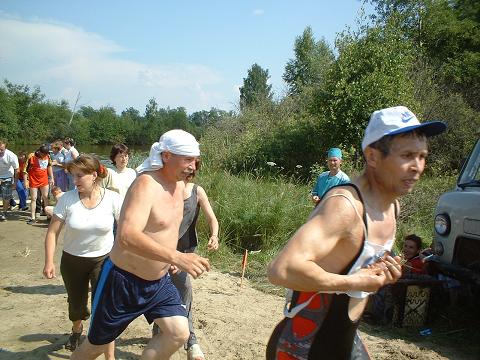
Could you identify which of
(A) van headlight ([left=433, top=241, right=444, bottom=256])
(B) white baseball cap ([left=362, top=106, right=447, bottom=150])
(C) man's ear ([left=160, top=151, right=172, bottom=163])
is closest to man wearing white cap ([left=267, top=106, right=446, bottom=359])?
(B) white baseball cap ([left=362, top=106, right=447, bottom=150])

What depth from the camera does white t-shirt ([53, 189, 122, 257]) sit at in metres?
3.86

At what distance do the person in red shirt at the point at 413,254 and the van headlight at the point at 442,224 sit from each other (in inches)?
19.7

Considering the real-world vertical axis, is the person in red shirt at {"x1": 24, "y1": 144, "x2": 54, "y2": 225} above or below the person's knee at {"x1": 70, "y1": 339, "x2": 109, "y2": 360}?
above

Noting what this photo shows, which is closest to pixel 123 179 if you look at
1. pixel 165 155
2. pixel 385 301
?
pixel 165 155

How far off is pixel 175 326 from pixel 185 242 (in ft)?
4.20

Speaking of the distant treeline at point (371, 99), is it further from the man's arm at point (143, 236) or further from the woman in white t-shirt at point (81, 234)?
the man's arm at point (143, 236)

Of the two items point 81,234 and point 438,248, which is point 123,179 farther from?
point 438,248

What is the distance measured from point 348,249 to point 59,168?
9.78 metres

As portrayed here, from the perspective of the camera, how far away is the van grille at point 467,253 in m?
4.81

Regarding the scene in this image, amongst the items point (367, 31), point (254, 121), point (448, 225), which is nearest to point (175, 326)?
point (448, 225)

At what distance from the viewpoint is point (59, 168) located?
34.1 ft

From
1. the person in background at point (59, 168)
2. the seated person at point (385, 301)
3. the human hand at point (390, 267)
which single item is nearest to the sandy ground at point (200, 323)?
the seated person at point (385, 301)

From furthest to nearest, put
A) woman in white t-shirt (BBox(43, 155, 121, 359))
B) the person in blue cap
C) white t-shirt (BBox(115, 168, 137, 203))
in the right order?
the person in blue cap < white t-shirt (BBox(115, 168, 137, 203)) < woman in white t-shirt (BBox(43, 155, 121, 359))

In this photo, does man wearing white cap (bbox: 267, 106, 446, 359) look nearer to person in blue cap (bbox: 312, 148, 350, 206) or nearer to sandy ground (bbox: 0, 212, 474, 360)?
sandy ground (bbox: 0, 212, 474, 360)
